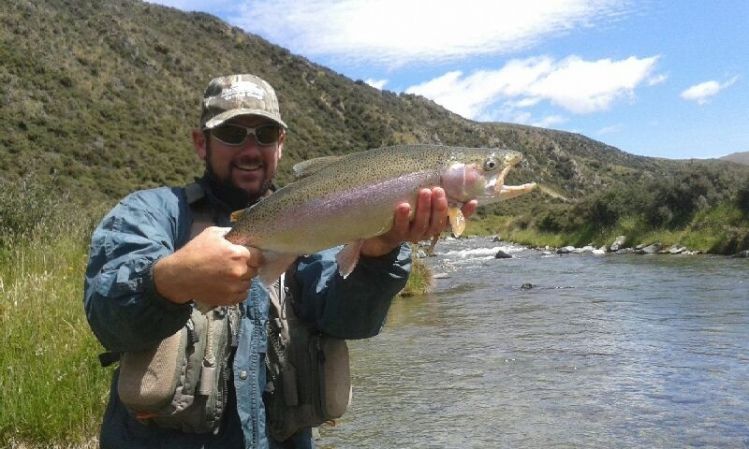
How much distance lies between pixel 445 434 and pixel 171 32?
7289cm

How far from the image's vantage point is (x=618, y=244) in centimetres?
2869

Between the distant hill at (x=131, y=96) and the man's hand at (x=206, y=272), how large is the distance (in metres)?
12.0

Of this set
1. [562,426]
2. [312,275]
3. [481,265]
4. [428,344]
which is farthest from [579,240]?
[312,275]

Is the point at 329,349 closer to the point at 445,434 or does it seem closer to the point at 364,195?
the point at 364,195

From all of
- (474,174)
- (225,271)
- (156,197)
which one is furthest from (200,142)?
(474,174)

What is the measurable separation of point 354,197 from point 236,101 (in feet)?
3.13

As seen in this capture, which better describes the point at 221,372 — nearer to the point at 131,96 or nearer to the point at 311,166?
the point at 311,166

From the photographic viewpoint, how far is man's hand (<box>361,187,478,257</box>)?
2615mm

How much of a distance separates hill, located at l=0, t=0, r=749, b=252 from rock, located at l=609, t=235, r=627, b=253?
188 centimetres

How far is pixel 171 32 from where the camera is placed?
72375mm

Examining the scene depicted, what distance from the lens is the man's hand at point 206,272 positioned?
2.21 meters

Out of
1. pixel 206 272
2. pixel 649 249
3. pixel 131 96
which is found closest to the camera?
pixel 206 272

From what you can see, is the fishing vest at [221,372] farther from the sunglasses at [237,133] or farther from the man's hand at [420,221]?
the man's hand at [420,221]

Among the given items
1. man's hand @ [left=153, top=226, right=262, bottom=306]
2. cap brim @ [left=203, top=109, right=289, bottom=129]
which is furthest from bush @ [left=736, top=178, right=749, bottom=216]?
man's hand @ [left=153, top=226, right=262, bottom=306]
